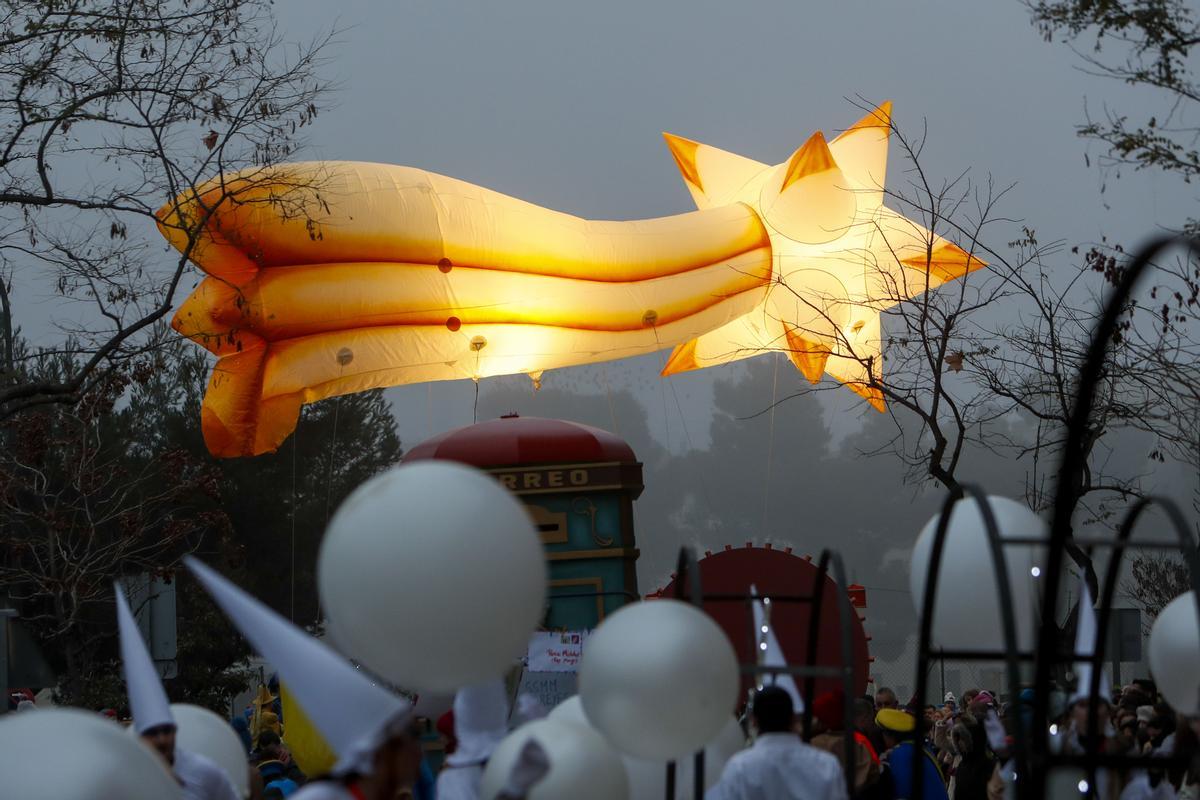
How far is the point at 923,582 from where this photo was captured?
644cm

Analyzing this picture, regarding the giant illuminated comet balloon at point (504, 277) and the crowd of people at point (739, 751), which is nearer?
the crowd of people at point (739, 751)

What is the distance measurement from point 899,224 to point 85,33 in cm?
903

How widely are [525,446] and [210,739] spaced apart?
9158 mm

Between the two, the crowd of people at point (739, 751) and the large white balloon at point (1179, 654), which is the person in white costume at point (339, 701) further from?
the large white balloon at point (1179, 654)

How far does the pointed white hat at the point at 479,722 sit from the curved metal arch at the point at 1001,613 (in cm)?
196

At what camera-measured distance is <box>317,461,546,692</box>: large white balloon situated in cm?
439

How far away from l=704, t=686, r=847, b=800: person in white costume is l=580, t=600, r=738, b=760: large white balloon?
0.95 metres

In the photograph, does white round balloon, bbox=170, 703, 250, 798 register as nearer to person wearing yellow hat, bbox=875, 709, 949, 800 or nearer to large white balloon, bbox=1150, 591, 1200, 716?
large white balloon, bbox=1150, 591, 1200, 716

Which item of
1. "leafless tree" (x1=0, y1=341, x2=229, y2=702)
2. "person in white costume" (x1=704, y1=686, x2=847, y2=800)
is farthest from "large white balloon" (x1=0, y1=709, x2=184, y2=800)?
"leafless tree" (x1=0, y1=341, x2=229, y2=702)

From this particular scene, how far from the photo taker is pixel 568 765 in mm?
5461

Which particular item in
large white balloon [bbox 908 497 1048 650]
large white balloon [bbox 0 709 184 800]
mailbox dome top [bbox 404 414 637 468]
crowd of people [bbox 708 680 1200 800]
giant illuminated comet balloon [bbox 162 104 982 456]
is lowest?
crowd of people [bbox 708 680 1200 800]

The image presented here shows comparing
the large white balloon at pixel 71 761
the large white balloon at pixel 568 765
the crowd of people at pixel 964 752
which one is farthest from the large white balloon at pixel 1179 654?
the large white balloon at pixel 71 761

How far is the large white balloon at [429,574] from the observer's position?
4.39 meters

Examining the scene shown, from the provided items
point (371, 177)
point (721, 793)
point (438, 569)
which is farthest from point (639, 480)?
point (438, 569)
